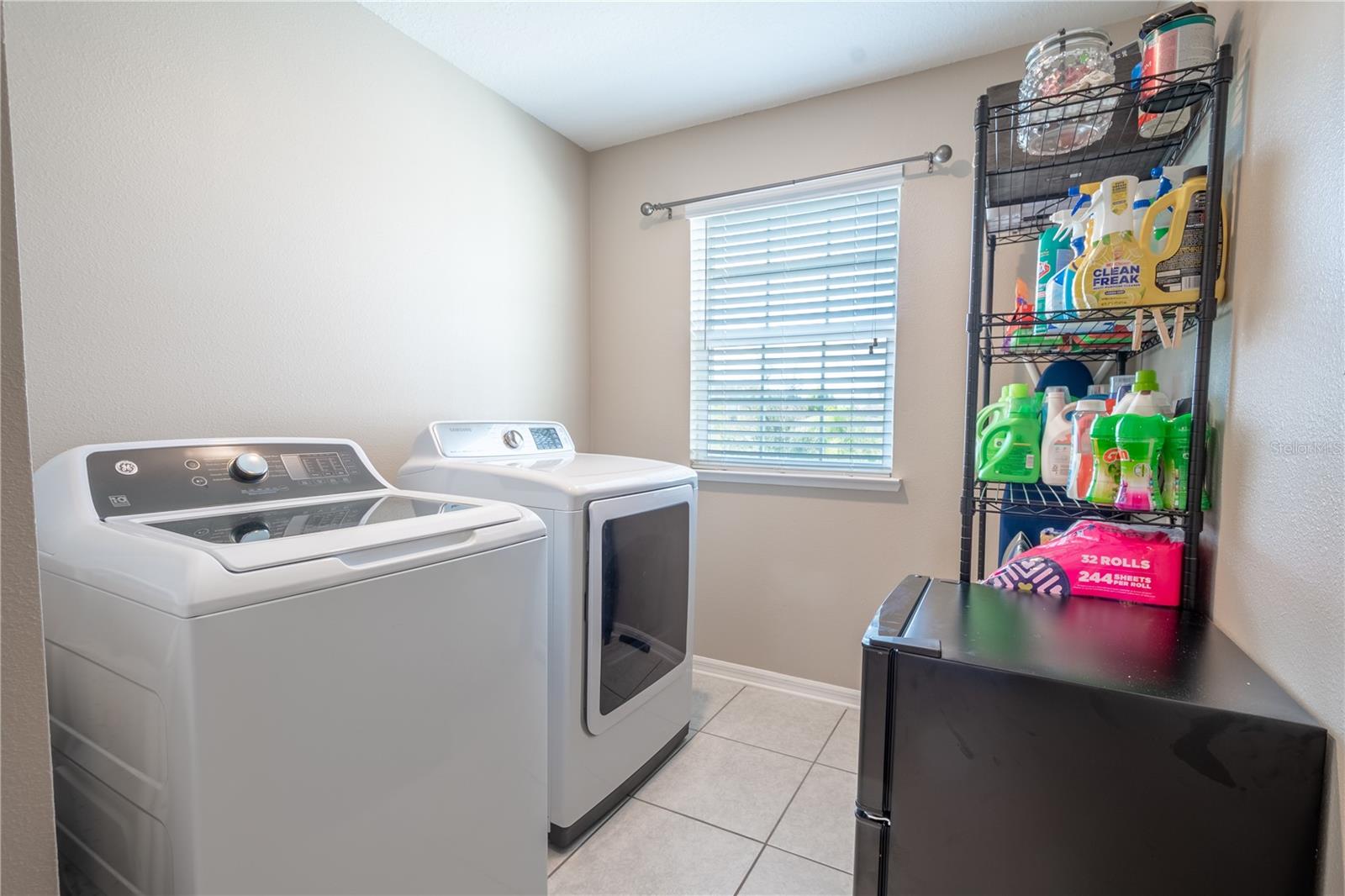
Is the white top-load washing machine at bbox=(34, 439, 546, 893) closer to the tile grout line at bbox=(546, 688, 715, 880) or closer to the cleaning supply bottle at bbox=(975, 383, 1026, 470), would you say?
the tile grout line at bbox=(546, 688, 715, 880)

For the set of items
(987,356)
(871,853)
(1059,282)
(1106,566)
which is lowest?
(871,853)

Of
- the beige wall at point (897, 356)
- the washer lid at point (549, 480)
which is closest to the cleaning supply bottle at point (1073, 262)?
the beige wall at point (897, 356)

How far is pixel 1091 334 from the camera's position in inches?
52.9

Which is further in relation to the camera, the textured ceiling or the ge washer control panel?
the textured ceiling

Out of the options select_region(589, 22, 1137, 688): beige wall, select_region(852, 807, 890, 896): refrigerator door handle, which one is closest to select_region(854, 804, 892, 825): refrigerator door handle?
select_region(852, 807, 890, 896): refrigerator door handle

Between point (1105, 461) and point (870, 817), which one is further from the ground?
point (1105, 461)

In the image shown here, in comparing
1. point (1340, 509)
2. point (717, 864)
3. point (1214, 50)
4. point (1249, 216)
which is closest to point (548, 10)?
point (1214, 50)

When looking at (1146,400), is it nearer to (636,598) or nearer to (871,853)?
(871,853)

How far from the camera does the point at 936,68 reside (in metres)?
2.18

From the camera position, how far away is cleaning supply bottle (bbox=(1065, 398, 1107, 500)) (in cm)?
124

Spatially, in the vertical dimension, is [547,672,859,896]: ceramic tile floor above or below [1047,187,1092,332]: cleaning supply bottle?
below

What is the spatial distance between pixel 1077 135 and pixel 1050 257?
25 centimetres

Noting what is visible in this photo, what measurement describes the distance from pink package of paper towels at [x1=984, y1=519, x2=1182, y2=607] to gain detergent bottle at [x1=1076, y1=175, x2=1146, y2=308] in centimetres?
46

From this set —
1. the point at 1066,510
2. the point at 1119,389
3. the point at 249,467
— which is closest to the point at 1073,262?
the point at 1119,389
